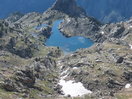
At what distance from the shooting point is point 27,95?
199m

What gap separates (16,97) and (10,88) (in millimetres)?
11503

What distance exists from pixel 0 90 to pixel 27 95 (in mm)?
21585

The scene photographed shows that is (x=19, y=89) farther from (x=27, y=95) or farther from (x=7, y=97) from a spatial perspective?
(x=7, y=97)

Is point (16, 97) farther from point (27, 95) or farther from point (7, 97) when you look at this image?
point (27, 95)

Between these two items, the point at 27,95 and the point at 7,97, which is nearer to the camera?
the point at 7,97

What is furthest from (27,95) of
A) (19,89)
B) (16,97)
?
(16,97)

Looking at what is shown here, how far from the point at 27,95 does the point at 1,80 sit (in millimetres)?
13847

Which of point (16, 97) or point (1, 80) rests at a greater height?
point (1, 80)

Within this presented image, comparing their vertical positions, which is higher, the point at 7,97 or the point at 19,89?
the point at 19,89

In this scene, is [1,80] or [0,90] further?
[1,80]

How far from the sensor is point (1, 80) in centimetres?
19512

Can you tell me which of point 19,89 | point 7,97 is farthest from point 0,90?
point 19,89

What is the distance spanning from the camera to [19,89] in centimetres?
19825

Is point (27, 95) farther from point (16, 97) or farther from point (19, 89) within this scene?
point (16, 97)
